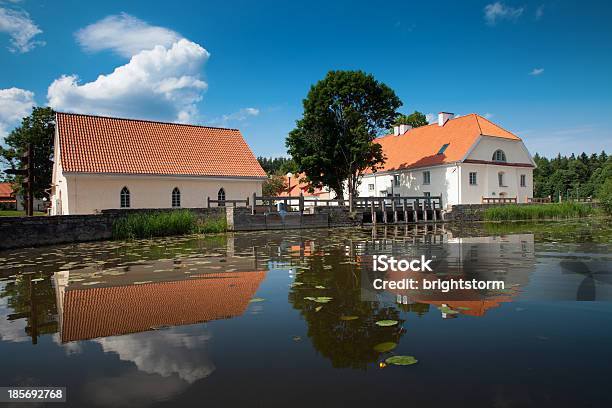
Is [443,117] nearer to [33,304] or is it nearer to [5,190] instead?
[33,304]

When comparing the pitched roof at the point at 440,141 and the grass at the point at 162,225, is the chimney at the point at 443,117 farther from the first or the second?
the grass at the point at 162,225

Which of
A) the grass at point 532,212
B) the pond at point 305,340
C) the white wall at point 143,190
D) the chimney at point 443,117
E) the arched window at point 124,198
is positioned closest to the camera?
the pond at point 305,340

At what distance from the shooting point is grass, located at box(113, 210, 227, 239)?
1839 centimetres

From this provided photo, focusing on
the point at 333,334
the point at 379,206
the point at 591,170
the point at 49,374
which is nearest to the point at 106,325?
the point at 49,374

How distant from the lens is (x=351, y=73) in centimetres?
3241

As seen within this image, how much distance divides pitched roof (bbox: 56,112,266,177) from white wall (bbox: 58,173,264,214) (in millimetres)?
559

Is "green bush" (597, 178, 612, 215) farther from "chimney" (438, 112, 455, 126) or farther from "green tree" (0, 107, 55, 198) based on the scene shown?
"green tree" (0, 107, 55, 198)

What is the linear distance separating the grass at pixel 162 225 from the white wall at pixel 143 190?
6904mm

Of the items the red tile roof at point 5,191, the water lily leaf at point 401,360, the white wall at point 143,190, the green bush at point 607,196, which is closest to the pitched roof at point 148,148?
the white wall at point 143,190

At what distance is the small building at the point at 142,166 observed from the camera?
83.0 ft

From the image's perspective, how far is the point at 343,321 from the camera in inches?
190

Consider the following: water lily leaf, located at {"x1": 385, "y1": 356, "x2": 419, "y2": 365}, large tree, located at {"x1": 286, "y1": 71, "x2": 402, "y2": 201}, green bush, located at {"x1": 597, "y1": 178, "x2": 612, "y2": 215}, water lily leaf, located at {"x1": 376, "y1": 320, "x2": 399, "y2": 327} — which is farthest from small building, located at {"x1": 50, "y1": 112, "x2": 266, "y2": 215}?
green bush, located at {"x1": 597, "y1": 178, "x2": 612, "y2": 215}

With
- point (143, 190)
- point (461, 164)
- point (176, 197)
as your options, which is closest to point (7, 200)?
point (143, 190)

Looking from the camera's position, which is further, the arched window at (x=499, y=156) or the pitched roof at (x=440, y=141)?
the arched window at (x=499, y=156)
